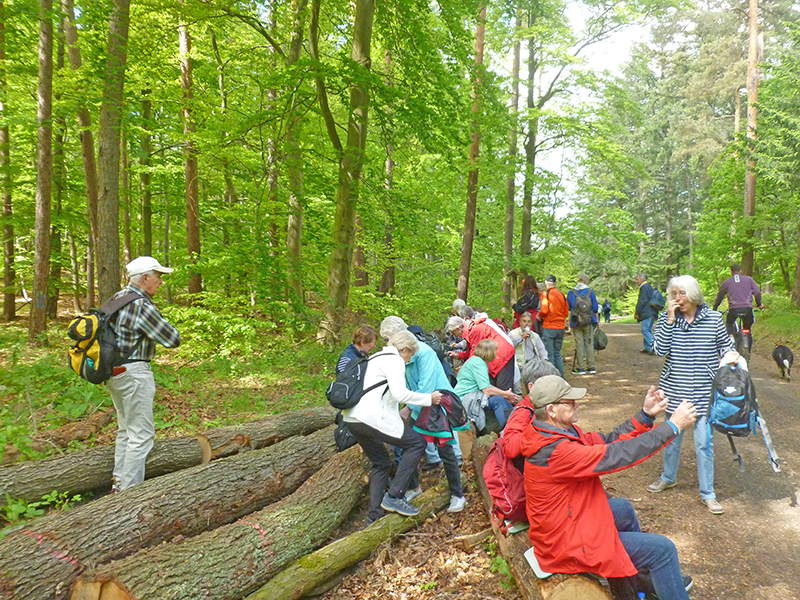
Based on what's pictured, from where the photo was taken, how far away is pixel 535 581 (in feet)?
9.86

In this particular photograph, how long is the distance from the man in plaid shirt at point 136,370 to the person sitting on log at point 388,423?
6.19 feet

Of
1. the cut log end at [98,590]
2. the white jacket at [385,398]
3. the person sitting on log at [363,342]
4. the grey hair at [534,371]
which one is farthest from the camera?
the person sitting on log at [363,342]

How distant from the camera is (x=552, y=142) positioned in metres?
17.2

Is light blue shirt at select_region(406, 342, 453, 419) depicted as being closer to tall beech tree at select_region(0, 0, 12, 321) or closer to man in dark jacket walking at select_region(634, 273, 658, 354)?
man in dark jacket walking at select_region(634, 273, 658, 354)

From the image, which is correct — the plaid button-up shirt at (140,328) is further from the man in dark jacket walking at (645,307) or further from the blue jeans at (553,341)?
the man in dark jacket walking at (645,307)

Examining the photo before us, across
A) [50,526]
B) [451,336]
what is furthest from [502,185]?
[50,526]

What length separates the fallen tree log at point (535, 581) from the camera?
8.84ft

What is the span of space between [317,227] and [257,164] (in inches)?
108

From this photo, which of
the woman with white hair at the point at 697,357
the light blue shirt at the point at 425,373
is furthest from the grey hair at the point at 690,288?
the light blue shirt at the point at 425,373

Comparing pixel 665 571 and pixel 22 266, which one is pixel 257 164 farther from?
pixel 665 571

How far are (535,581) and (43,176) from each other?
11.5m

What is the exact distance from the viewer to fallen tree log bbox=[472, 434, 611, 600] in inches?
106

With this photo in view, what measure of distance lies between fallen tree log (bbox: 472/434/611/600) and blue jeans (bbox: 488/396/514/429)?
1563 millimetres

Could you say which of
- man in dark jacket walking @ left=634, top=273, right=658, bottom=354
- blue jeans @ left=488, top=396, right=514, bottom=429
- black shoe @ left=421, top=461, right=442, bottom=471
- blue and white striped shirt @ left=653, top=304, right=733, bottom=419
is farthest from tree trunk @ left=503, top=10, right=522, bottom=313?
blue and white striped shirt @ left=653, top=304, right=733, bottom=419
